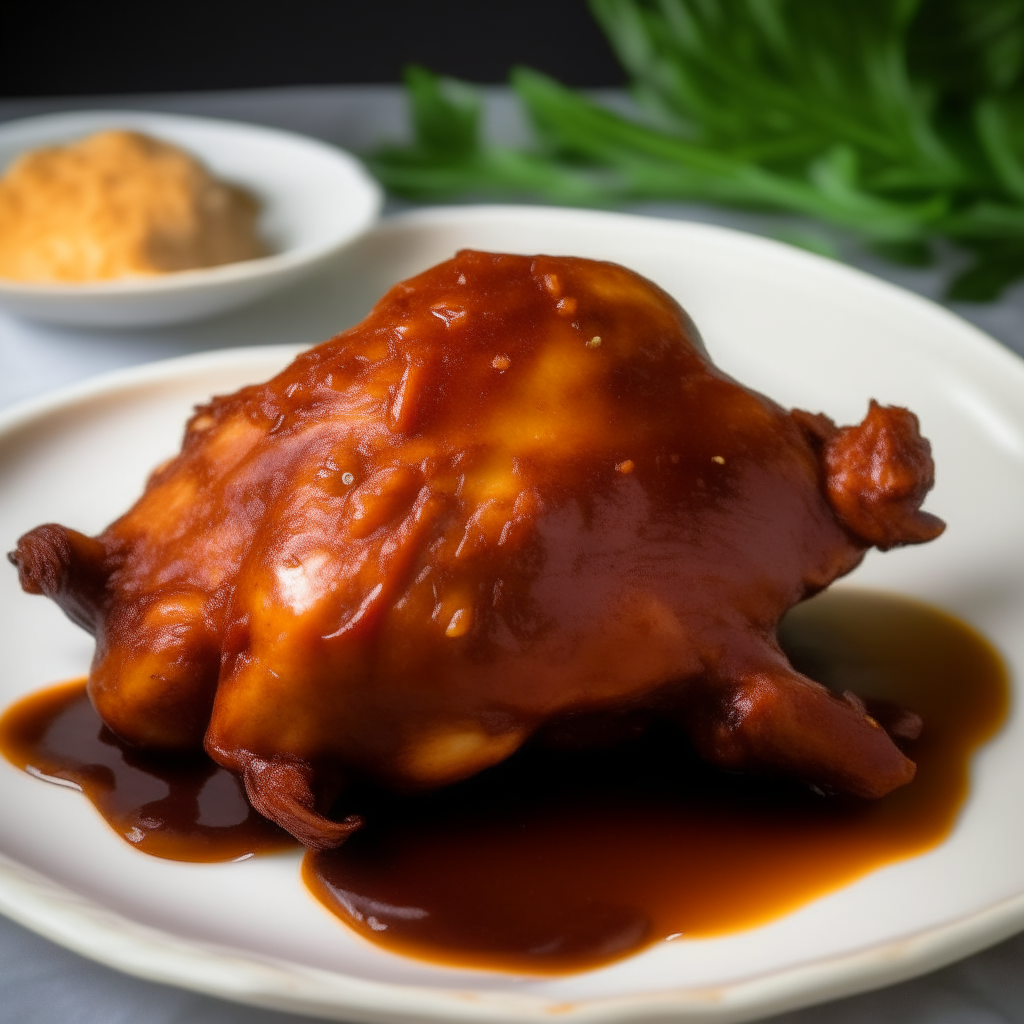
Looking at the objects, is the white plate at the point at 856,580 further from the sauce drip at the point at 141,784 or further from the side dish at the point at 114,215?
→ the side dish at the point at 114,215

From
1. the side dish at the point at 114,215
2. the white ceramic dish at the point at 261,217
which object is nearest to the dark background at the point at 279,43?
the white ceramic dish at the point at 261,217

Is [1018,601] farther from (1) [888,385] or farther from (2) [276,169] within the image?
(2) [276,169]

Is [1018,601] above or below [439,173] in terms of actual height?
above

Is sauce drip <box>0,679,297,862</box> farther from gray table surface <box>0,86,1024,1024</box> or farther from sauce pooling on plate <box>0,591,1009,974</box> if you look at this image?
gray table surface <box>0,86,1024,1024</box>

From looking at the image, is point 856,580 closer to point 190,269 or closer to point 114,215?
point 190,269

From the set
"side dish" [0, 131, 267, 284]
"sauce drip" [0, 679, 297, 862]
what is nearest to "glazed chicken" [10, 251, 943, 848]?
"sauce drip" [0, 679, 297, 862]

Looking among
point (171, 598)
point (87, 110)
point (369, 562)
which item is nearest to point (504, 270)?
point (369, 562)
